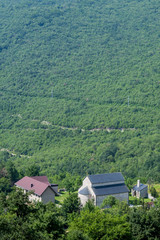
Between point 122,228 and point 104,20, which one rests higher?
point 122,228

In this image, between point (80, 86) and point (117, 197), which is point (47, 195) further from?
point (80, 86)

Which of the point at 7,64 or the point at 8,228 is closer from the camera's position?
the point at 8,228

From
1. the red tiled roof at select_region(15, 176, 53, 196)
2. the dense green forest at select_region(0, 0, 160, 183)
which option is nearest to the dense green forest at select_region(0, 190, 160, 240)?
the red tiled roof at select_region(15, 176, 53, 196)

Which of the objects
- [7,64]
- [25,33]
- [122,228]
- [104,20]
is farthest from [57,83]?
[122,228]

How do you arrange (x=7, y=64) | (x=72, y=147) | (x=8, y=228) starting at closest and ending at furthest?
(x=8, y=228)
(x=72, y=147)
(x=7, y=64)

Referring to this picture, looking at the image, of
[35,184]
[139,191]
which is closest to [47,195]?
[35,184]

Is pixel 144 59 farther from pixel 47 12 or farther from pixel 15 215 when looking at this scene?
pixel 15 215

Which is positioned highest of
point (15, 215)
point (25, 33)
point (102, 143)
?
point (15, 215)
